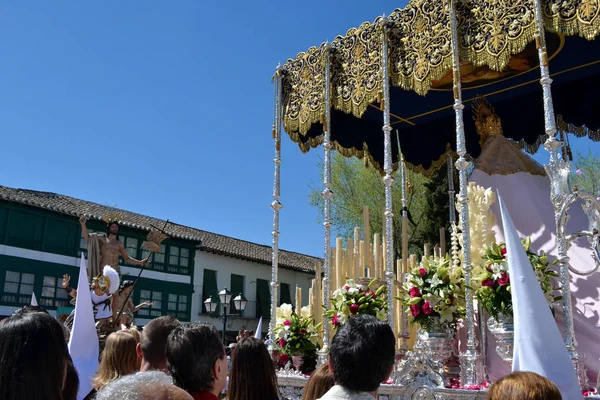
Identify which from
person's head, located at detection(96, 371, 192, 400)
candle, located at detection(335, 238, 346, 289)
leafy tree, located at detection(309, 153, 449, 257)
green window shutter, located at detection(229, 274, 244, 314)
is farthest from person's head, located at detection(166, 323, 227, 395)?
green window shutter, located at detection(229, 274, 244, 314)

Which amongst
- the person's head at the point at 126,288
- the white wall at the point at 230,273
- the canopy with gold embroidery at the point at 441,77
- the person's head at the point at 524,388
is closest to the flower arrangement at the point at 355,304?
the canopy with gold embroidery at the point at 441,77

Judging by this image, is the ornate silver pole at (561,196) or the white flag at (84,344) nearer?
the white flag at (84,344)

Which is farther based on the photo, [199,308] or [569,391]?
[199,308]

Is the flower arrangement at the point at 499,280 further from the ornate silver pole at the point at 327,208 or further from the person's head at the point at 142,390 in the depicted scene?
the person's head at the point at 142,390

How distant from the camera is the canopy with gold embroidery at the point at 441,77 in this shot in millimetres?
5898

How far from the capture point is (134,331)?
3.64 m

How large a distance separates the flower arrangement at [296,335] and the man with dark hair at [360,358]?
526 cm

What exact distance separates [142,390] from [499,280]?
455 centimetres


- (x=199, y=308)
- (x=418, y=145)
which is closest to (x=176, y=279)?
(x=199, y=308)

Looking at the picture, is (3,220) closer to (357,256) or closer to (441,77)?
(357,256)

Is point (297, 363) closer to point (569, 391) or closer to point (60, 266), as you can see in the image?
point (569, 391)

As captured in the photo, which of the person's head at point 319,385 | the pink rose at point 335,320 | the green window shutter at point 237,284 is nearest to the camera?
the person's head at point 319,385

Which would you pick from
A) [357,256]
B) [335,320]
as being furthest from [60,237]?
[335,320]

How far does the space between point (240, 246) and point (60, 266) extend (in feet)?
38.6
